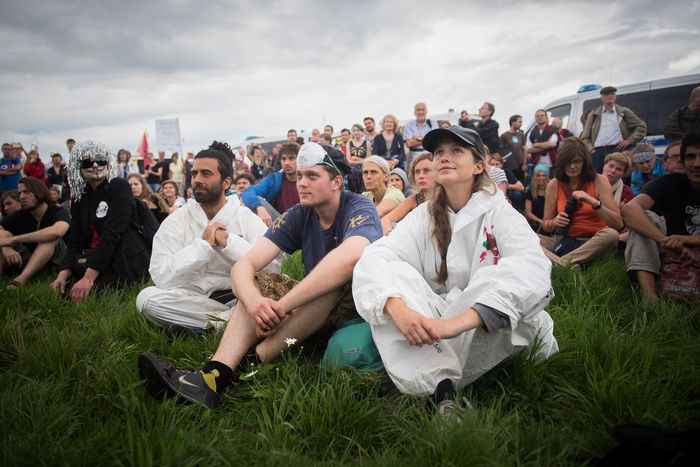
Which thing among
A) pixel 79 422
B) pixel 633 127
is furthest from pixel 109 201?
pixel 633 127

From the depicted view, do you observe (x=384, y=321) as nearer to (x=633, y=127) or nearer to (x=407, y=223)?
(x=407, y=223)

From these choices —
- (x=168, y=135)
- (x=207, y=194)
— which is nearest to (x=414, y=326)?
(x=207, y=194)

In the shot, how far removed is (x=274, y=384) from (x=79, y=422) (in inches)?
37.3

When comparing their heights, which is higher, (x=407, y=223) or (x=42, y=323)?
(x=407, y=223)

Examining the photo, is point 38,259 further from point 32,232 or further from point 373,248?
point 373,248

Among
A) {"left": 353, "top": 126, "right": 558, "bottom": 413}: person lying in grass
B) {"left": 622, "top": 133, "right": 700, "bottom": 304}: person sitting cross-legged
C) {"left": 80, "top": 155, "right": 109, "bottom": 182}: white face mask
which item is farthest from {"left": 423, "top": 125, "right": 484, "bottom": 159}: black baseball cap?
{"left": 80, "top": 155, "right": 109, "bottom": 182}: white face mask

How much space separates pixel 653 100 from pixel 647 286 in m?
6.02

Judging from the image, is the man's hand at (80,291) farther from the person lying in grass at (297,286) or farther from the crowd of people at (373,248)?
the person lying in grass at (297,286)

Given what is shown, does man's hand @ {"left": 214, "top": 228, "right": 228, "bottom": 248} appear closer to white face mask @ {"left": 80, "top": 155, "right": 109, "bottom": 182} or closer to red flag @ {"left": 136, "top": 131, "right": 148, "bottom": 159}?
white face mask @ {"left": 80, "top": 155, "right": 109, "bottom": 182}

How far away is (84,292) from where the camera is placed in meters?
4.26

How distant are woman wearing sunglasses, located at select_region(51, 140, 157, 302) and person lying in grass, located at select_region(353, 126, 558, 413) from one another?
3197 mm

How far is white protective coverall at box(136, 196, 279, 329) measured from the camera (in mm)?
3432

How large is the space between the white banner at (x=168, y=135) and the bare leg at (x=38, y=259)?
9640mm

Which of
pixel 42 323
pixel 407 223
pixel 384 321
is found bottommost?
pixel 42 323
